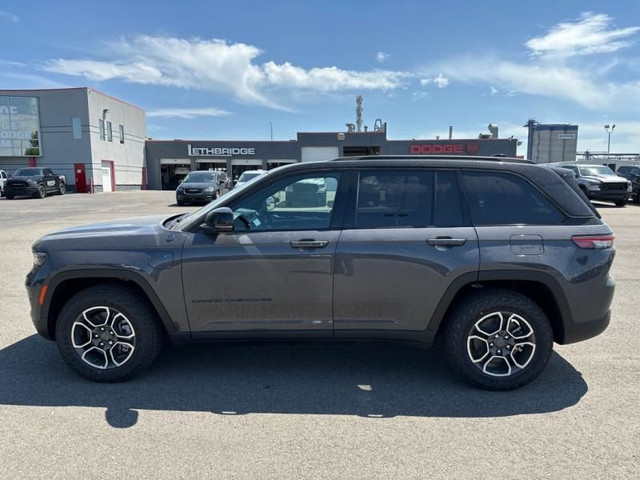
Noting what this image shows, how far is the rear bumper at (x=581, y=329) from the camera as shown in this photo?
330cm

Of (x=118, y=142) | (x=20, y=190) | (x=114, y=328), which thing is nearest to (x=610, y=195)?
(x=114, y=328)

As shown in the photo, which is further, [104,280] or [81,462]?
[104,280]

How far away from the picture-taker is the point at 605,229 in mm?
3295

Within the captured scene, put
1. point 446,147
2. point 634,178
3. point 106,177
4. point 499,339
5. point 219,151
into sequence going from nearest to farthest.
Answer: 1. point 499,339
2. point 634,178
3. point 106,177
4. point 446,147
5. point 219,151

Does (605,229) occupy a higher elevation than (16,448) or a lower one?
higher

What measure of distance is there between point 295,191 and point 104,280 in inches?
68.7

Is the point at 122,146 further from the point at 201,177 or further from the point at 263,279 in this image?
the point at 263,279

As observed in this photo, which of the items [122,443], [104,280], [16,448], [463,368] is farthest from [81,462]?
[463,368]

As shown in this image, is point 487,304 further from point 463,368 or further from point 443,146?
point 443,146

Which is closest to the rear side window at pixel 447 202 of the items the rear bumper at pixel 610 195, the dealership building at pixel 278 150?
the rear bumper at pixel 610 195

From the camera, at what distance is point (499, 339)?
3.34 meters

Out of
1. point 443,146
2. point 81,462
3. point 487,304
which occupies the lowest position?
point 81,462

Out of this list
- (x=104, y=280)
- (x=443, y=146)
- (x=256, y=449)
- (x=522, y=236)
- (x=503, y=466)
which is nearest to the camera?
(x=503, y=466)

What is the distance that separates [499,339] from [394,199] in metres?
1.38
